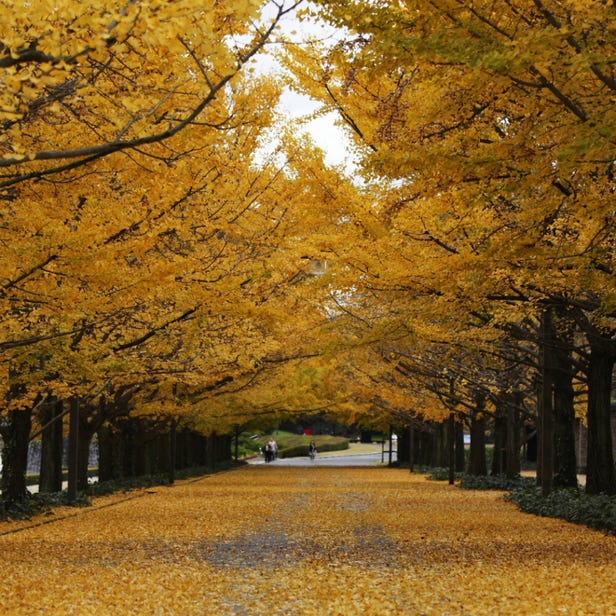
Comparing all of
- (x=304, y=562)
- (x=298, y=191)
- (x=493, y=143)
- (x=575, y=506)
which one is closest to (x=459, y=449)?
(x=575, y=506)

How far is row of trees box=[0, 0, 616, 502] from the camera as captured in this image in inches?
288

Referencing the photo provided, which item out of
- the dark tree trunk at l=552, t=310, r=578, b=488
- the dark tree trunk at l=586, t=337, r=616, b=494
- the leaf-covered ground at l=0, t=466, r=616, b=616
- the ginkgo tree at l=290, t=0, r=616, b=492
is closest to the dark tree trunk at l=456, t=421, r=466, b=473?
the dark tree trunk at l=552, t=310, r=578, b=488

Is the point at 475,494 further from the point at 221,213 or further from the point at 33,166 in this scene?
the point at 33,166

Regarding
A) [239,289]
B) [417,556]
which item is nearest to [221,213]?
[239,289]

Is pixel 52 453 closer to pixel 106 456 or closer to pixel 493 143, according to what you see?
pixel 106 456

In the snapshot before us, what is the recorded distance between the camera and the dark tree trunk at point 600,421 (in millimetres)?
17047

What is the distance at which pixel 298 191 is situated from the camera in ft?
58.3

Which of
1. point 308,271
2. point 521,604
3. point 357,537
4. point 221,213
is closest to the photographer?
point 521,604

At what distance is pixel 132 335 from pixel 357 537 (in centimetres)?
553

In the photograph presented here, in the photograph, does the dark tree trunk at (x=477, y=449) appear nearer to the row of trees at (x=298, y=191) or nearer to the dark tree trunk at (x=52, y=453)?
the row of trees at (x=298, y=191)

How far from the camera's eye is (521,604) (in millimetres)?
7797

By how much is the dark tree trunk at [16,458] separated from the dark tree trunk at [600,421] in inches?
402

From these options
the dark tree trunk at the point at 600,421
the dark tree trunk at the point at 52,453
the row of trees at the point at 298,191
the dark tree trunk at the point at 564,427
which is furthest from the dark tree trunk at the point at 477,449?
the dark tree trunk at the point at 600,421

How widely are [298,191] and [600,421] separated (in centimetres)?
674
